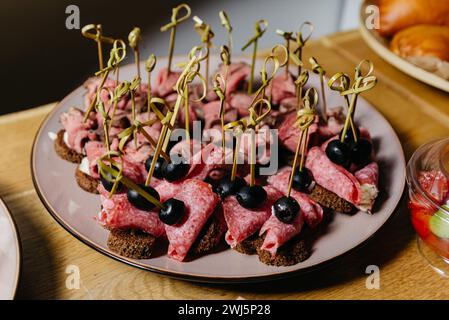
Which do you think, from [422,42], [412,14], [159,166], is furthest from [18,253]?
[412,14]

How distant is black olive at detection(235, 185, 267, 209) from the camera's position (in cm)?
97

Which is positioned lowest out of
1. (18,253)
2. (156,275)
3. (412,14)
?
(156,275)

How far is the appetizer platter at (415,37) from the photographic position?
1.52 metres

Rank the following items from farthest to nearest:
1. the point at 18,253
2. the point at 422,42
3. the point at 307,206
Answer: the point at 422,42 < the point at 307,206 < the point at 18,253

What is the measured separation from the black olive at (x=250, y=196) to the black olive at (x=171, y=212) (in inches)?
4.5

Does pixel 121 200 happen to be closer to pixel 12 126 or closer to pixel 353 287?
pixel 353 287

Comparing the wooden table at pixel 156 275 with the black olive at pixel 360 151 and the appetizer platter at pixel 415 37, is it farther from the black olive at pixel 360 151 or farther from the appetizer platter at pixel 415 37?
the appetizer platter at pixel 415 37

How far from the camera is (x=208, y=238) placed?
963 millimetres

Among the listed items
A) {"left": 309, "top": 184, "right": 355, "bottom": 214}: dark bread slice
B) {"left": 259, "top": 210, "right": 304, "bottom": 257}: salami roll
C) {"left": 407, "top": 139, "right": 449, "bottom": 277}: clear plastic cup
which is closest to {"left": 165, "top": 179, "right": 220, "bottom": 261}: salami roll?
{"left": 259, "top": 210, "right": 304, "bottom": 257}: salami roll

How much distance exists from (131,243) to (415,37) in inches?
45.0

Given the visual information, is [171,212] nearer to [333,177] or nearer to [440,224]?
[333,177]

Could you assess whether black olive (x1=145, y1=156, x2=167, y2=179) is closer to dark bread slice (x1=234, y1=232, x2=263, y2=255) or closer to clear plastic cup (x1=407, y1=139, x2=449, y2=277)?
dark bread slice (x1=234, y1=232, x2=263, y2=255)

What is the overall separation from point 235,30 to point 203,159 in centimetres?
189

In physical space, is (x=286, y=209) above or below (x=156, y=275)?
above
